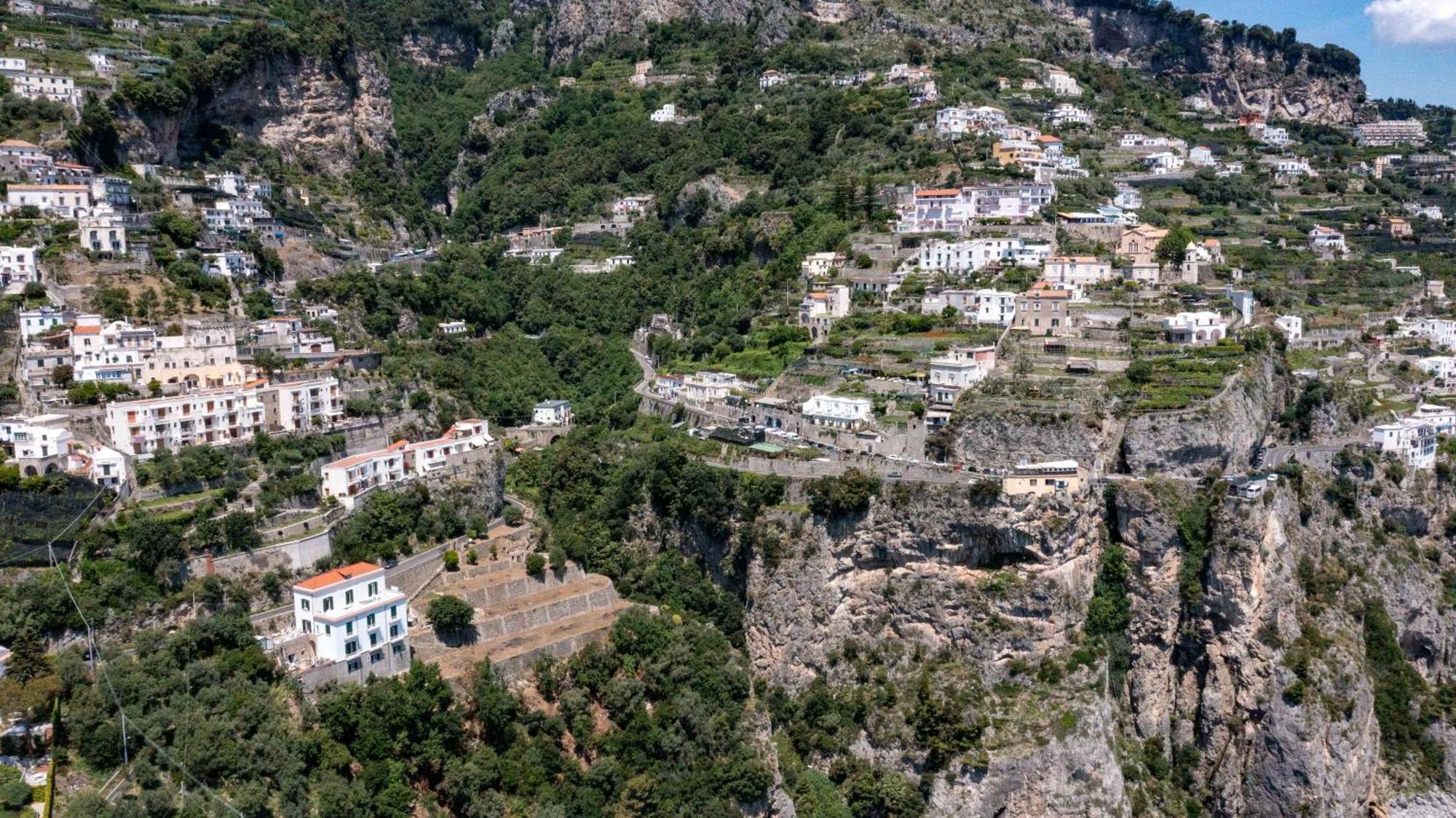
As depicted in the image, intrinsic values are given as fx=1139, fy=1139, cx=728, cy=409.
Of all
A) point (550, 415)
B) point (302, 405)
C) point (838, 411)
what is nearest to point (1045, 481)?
point (838, 411)

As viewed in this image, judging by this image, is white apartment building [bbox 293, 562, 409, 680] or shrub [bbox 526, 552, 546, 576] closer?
white apartment building [bbox 293, 562, 409, 680]

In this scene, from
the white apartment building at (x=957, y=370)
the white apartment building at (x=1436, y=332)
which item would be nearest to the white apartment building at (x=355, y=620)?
the white apartment building at (x=957, y=370)

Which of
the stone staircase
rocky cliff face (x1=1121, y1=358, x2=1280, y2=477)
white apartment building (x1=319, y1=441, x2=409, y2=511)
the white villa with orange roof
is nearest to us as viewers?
the white villa with orange roof

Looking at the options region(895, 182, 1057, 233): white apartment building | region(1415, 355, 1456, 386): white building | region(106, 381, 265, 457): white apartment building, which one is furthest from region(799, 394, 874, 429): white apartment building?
region(1415, 355, 1456, 386): white building

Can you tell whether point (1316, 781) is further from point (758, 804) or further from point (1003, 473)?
point (758, 804)

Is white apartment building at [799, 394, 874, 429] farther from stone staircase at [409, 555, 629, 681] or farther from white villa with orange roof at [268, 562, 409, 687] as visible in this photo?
white villa with orange roof at [268, 562, 409, 687]

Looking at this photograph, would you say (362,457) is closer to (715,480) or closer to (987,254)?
(715,480)
